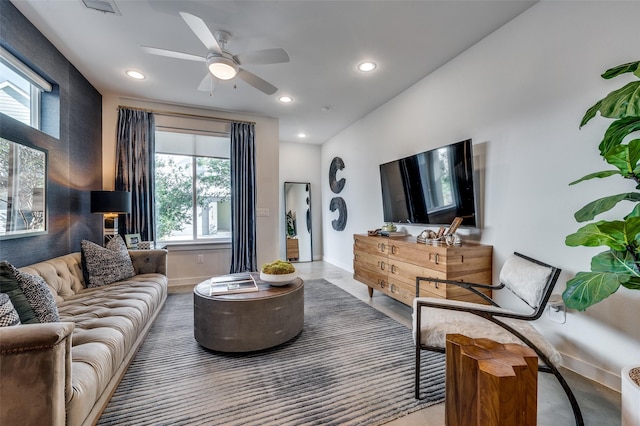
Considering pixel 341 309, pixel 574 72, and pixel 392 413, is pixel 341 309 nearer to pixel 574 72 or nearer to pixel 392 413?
pixel 392 413

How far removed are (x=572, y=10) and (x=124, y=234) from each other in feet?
17.0

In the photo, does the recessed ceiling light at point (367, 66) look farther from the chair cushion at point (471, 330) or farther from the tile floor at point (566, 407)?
the tile floor at point (566, 407)

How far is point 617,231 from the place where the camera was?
3.93 feet

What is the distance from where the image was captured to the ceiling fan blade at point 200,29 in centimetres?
178

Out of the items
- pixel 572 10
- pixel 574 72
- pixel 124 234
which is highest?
pixel 572 10

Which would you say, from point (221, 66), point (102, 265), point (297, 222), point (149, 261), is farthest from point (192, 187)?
point (221, 66)

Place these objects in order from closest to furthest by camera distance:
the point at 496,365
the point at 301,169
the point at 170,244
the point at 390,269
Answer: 1. the point at 496,365
2. the point at 390,269
3. the point at 170,244
4. the point at 301,169

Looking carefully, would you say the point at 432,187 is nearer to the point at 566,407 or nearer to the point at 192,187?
the point at 566,407

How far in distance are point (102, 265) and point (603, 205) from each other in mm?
3727

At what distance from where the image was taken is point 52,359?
1.00 metres

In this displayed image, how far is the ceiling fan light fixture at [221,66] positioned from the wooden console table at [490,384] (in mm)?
2549

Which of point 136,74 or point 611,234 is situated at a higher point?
point 136,74

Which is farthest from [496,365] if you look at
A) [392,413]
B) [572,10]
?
[572,10]

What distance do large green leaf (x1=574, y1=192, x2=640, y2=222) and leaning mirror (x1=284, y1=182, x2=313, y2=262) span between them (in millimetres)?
5075
